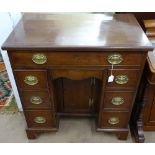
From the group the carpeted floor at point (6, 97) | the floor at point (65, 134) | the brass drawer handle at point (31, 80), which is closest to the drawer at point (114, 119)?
the floor at point (65, 134)

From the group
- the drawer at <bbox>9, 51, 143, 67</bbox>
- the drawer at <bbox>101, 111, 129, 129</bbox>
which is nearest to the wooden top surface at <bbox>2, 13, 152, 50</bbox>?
the drawer at <bbox>9, 51, 143, 67</bbox>

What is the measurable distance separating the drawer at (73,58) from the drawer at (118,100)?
220 mm

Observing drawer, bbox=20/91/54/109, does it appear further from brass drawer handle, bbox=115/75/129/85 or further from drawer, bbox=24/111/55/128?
brass drawer handle, bbox=115/75/129/85

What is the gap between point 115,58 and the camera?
0.95 m

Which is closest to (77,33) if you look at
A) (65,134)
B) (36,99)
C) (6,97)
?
(36,99)

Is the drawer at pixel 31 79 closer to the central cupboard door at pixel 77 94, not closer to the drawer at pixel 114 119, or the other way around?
the central cupboard door at pixel 77 94

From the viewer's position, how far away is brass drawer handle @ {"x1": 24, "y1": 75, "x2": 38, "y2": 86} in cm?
105

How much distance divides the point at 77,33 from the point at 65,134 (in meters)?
0.83

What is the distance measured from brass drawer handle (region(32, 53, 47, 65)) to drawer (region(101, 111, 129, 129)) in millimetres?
549

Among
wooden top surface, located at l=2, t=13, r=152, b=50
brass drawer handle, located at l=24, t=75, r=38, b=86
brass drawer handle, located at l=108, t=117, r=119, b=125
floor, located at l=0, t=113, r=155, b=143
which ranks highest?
wooden top surface, located at l=2, t=13, r=152, b=50

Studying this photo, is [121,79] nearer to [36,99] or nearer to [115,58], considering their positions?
[115,58]
